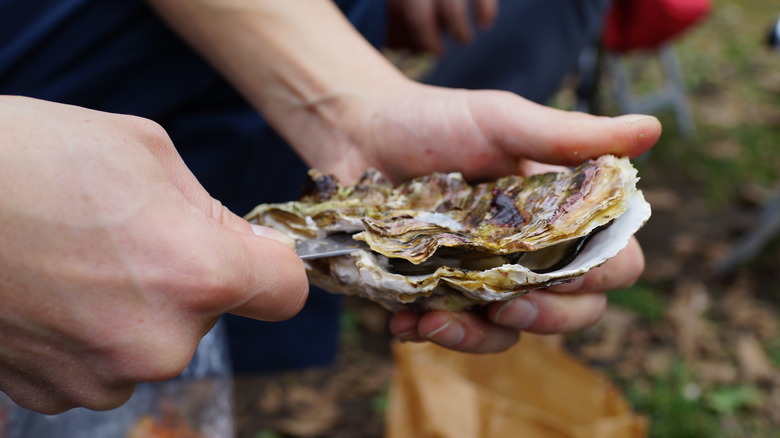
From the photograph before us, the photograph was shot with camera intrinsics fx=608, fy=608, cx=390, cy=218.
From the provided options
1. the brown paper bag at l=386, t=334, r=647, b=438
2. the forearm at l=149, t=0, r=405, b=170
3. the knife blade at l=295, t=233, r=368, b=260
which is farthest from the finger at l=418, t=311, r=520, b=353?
the forearm at l=149, t=0, r=405, b=170

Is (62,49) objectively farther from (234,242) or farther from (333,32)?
(234,242)

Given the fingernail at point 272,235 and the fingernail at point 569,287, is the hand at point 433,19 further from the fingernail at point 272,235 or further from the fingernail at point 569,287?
the fingernail at point 272,235

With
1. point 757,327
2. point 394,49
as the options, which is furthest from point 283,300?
point 757,327

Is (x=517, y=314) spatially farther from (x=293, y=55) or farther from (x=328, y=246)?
(x=293, y=55)

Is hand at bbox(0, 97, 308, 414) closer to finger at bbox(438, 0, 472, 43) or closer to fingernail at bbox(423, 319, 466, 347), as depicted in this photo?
fingernail at bbox(423, 319, 466, 347)

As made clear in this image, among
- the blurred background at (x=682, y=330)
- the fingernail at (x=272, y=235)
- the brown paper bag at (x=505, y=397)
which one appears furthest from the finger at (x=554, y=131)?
the blurred background at (x=682, y=330)

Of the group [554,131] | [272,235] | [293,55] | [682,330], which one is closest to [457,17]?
[293,55]
